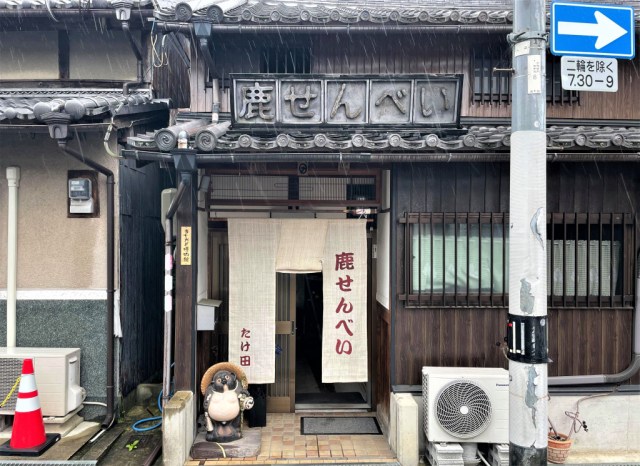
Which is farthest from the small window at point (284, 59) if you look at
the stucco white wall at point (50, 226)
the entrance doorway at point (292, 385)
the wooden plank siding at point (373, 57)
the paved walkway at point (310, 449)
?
the paved walkway at point (310, 449)

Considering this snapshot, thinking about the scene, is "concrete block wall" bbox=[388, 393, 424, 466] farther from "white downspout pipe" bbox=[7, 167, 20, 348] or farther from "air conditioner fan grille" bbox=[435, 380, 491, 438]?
"white downspout pipe" bbox=[7, 167, 20, 348]

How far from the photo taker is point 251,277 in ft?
24.0

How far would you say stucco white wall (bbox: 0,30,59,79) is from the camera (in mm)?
9039

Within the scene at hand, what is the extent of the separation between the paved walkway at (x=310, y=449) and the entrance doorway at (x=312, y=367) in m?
1.05

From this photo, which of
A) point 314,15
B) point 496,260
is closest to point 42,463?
point 496,260

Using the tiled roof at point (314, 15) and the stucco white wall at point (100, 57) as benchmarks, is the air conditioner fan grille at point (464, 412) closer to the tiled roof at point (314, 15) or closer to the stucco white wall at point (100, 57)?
the tiled roof at point (314, 15)

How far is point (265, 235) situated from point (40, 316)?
4.13 meters

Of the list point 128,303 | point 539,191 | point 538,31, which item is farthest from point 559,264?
point 128,303

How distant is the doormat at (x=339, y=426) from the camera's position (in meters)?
7.46

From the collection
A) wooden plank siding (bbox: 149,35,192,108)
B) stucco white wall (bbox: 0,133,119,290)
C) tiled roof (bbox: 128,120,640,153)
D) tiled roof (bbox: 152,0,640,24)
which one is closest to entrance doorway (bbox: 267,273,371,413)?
tiled roof (bbox: 128,120,640,153)

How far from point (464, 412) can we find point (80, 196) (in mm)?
6843

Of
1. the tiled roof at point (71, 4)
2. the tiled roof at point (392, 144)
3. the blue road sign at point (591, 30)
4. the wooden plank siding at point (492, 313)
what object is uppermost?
the tiled roof at point (71, 4)

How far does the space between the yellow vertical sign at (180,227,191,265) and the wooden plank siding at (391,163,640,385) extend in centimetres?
310

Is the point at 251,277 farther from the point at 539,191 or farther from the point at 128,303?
the point at 539,191
